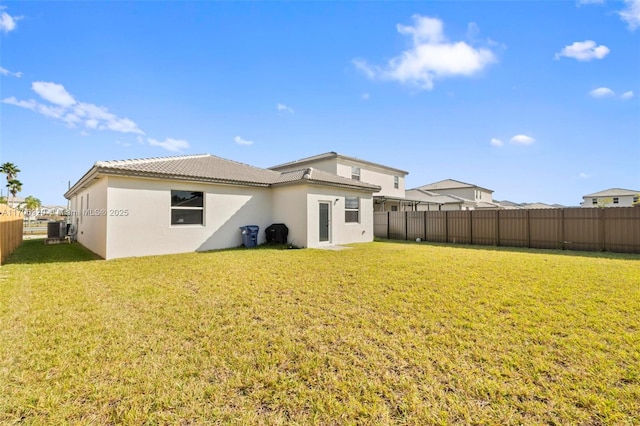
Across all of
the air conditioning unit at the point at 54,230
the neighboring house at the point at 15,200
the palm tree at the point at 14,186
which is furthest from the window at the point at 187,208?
the palm tree at the point at 14,186

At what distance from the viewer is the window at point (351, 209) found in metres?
15.0

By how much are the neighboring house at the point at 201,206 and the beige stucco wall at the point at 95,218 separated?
Answer: 0.13ft

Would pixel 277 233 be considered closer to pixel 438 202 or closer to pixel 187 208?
pixel 187 208

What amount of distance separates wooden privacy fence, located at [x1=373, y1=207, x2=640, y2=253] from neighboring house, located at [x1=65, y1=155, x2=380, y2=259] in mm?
3526

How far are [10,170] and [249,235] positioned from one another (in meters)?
49.3

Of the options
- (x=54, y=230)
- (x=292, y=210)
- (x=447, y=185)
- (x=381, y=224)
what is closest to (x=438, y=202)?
(x=447, y=185)

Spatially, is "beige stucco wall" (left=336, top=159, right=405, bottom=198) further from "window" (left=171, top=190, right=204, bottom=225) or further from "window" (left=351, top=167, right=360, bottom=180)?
"window" (left=171, top=190, right=204, bottom=225)

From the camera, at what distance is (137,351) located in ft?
11.1

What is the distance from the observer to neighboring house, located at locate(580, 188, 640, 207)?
47219 mm

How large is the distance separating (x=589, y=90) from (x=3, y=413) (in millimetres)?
17485

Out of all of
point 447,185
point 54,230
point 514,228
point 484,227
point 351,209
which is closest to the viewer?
point 514,228

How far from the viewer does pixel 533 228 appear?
1325 centimetres

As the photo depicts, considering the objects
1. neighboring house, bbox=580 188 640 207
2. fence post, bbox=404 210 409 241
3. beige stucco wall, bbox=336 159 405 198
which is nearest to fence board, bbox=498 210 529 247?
fence post, bbox=404 210 409 241

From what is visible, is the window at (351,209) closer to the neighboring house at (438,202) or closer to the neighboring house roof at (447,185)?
the neighboring house at (438,202)
